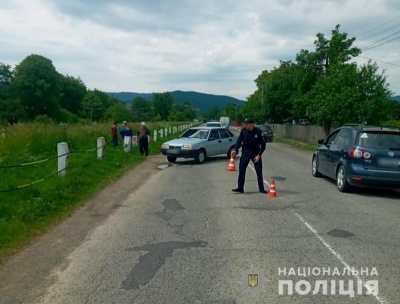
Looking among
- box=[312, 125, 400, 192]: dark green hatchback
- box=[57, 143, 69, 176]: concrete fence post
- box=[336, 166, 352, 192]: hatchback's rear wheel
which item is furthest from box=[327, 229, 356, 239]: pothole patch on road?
box=[57, 143, 69, 176]: concrete fence post

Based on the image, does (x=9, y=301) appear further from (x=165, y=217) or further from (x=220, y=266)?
(x=165, y=217)

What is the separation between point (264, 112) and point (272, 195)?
4441 cm

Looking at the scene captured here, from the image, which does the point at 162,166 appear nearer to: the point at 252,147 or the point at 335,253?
the point at 252,147

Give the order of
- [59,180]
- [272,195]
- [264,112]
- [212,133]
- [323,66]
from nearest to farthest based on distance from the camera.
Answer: [272,195] → [59,180] → [212,133] → [323,66] → [264,112]

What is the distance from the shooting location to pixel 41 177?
11.0 meters

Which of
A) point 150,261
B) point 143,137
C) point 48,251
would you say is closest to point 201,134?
point 143,137

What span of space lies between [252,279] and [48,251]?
299cm

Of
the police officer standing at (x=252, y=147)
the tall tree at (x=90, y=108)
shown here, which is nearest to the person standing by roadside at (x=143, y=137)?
the police officer standing at (x=252, y=147)

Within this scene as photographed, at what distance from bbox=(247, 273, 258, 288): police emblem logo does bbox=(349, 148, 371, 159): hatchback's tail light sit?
6243mm

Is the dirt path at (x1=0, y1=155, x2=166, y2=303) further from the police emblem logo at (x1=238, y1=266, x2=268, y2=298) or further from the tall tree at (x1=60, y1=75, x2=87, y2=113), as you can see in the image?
the tall tree at (x1=60, y1=75, x2=87, y2=113)

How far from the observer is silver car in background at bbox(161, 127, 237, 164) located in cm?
1794

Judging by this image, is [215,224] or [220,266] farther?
[215,224]

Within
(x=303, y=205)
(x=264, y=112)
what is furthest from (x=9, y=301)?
(x=264, y=112)

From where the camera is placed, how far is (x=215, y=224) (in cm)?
725
